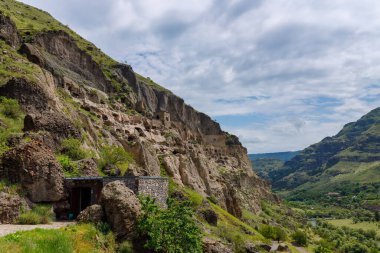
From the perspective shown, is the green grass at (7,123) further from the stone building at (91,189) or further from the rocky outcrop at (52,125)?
the stone building at (91,189)

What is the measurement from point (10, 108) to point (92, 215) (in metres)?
20.3

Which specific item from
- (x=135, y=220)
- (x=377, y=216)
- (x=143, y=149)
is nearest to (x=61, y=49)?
(x=143, y=149)

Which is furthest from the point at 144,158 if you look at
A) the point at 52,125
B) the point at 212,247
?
the point at 212,247

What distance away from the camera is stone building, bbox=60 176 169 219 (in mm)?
25547

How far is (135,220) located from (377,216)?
196m

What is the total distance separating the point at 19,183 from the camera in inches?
953

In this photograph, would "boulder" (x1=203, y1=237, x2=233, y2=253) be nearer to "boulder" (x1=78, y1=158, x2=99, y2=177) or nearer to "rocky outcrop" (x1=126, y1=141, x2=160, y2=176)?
"boulder" (x1=78, y1=158, x2=99, y2=177)

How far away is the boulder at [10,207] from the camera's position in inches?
857

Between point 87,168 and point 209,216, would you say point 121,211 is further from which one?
point 209,216

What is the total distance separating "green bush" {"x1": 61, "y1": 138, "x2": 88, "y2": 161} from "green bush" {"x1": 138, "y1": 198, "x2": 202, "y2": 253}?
1327 centimetres

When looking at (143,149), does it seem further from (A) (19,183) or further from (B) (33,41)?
(B) (33,41)

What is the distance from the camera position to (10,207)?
869 inches

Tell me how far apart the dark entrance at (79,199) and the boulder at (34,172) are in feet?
4.44

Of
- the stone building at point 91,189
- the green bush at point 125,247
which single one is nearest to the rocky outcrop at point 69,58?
the stone building at point 91,189
